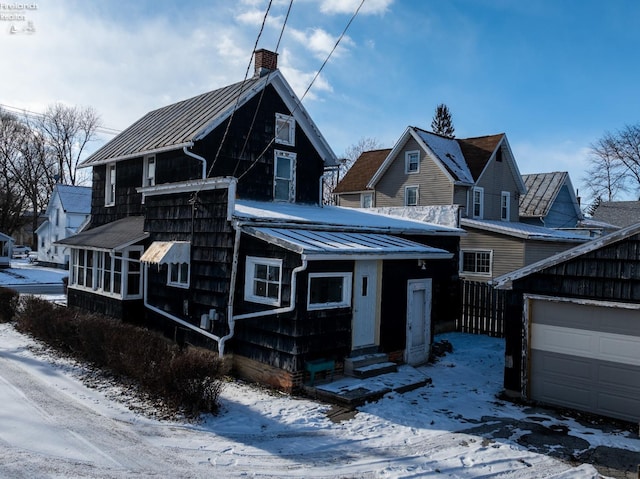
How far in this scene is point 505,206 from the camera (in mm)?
31562

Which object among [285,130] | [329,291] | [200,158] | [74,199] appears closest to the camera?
[329,291]

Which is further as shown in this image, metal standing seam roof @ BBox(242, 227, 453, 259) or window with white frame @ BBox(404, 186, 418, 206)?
window with white frame @ BBox(404, 186, 418, 206)

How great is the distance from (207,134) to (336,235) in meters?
6.32

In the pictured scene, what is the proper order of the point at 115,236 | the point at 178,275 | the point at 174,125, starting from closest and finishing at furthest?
the point at 178,275 < the point at 115,236 < the point at 174,125

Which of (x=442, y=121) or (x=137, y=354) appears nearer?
(x=137, y=354)

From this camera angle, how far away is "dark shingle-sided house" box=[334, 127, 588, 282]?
→ 25.1 m

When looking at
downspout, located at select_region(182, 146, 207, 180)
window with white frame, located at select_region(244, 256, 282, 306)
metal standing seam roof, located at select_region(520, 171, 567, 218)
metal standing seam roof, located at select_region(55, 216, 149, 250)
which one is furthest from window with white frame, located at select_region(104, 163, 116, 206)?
metal standing seam roof, located at select_region(520, 171, 567, 218)

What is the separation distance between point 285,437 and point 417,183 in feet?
77.0

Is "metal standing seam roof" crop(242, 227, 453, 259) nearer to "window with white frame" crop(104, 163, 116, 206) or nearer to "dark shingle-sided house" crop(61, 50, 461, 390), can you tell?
"dark shingle-sided house" crop(61, 50, 461, 390)

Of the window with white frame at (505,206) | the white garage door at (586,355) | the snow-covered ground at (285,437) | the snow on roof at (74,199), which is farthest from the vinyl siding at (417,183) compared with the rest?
the snow on roof at (74,199)

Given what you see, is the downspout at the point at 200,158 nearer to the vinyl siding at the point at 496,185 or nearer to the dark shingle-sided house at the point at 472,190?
the dark shingle-sided house at the point at 472,190

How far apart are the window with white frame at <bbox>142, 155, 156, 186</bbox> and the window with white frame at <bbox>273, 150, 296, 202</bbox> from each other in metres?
4.47

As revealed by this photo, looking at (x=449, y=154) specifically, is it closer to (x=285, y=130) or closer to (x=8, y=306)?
(x=285, y=130)

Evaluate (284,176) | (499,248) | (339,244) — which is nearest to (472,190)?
(499,248)
